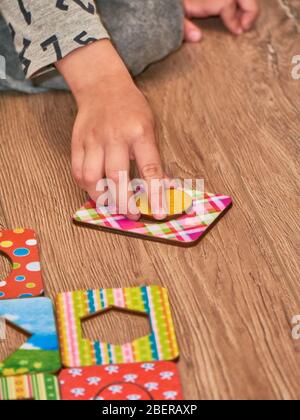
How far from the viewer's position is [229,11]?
5.58 ft

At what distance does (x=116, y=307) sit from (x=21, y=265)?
0.15m

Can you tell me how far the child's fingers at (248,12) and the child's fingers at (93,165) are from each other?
67cm

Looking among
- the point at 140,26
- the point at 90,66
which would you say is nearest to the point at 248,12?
the point at 140,26

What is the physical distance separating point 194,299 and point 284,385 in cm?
18

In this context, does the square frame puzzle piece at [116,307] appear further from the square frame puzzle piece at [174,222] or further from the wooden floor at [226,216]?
the square frame puzzle piece at [174,222]

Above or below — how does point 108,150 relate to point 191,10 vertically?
above

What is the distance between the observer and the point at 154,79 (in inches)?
61.9

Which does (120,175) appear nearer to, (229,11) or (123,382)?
(123,382)

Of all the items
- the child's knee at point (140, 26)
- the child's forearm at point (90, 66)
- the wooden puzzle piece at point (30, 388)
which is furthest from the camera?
the child's knee at point (140, 26)

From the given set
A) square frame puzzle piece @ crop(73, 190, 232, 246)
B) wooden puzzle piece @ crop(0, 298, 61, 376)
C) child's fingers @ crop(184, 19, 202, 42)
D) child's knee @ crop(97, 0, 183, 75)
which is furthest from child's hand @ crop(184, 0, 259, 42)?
wooden puzzle piece @ crop(0, 298, 61, 376)

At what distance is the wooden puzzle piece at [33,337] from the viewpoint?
930 millimetres

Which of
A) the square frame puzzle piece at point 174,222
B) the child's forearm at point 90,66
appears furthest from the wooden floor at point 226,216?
the child's forearm at point 90,66
